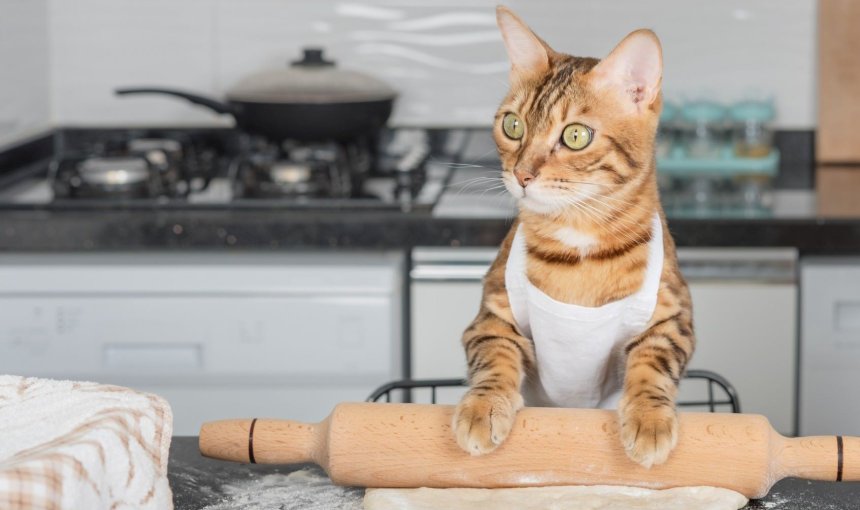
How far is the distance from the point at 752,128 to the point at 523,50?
5.77ft

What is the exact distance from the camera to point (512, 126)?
4.45 ft

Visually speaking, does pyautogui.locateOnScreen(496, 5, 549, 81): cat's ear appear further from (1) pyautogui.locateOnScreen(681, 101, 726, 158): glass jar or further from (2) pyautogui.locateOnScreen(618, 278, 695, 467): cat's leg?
(1) pyautogui.locateOnScreen(681, 101, 726, 158): glass jar

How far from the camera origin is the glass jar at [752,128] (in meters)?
2.97

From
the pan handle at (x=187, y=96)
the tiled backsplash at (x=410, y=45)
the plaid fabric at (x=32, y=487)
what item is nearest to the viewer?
the plaid fabric at (x=32, y=487)

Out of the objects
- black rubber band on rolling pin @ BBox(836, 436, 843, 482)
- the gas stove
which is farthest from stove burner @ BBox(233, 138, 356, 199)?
black rubber band on rolling pin @ BBox(836, 436, 843, 482)

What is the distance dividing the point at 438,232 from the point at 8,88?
1146 mm

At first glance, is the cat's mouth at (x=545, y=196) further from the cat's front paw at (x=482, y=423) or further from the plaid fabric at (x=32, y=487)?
the plaid fabric at (x=32, y=487)

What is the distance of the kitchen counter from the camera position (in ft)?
3.76

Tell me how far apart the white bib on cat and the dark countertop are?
38.2 inches

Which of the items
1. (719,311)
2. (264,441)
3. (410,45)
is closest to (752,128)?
(719,311)

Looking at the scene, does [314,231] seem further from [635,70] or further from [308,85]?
[635,70]

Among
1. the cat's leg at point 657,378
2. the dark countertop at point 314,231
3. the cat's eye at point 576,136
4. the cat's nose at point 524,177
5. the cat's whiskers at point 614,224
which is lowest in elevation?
the dark countertop at point 314,231

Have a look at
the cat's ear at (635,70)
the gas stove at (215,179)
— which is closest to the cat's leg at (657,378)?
the cat's ear at (635,70)

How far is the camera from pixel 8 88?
2895 mm
